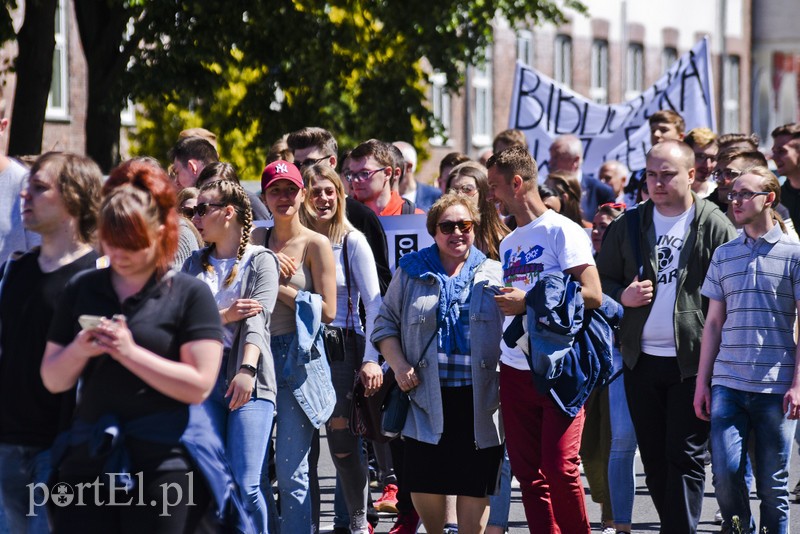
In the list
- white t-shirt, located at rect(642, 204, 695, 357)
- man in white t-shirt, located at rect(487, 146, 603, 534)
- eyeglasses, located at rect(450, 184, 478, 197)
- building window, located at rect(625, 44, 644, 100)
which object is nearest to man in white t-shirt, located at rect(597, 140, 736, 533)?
white t-shirt, located at rect(642, 204, 695, 357)

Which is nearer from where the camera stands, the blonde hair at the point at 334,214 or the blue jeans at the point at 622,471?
the blonde hair at the point at 334,214

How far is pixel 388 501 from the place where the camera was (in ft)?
29.3

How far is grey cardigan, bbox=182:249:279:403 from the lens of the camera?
6406mm

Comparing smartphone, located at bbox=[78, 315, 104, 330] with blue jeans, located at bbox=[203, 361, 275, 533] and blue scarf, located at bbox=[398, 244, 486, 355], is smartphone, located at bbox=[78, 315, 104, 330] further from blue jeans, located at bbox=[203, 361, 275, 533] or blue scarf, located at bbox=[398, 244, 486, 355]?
blue scarf, located at bbox=[398, 244, 486, 355]

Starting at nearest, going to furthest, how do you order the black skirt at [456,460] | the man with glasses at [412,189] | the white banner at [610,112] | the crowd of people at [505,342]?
the crowd of people at [505,342] → the black skirt at [456,460] → the man with glasses at [412,189] → the white banner at [610,112]

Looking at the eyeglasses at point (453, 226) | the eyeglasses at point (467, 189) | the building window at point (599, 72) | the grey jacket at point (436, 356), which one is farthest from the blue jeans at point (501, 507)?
the building window at point (599, 72)

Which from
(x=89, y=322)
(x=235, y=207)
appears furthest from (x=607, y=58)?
(x=89, y=322)

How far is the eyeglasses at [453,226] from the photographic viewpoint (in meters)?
6.97

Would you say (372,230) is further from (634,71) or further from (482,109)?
(634,71)

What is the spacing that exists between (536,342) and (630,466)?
1450 mm

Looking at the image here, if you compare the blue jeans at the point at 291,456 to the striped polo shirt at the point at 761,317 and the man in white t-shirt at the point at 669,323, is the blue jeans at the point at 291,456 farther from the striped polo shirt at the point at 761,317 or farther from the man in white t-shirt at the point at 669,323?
the striped polo shirt at the point at 761,317

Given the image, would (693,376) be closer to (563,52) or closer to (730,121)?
(563,52)

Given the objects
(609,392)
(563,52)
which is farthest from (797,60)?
(609,392)

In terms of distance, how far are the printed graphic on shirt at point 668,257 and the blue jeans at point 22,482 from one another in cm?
331
